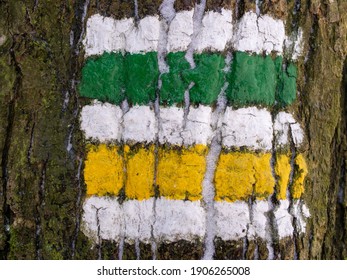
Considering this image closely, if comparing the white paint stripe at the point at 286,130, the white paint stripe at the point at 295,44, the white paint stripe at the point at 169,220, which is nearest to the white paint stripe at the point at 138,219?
the white paint stripe at the point at 169,220

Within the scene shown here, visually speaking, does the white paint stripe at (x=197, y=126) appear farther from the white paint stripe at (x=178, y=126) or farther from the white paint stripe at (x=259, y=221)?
the white paint stripe at (x=259, y=221)

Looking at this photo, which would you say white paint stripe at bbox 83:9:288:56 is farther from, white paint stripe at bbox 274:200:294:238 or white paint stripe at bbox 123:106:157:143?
white paint stripe at bbox 274:200:294:238

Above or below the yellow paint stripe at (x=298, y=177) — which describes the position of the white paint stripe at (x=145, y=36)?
above

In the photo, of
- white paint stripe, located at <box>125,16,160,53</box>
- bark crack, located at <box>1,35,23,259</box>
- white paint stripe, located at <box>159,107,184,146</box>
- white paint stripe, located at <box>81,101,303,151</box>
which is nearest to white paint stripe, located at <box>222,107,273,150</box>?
white paint stripe, located at <box>81,101,303,151</box>

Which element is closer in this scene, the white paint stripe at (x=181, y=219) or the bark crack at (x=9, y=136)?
the white paint stripe at (x=181, y=219)

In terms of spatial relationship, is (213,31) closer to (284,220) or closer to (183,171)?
(183,171)

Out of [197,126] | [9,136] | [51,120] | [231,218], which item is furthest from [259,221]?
[9,136]

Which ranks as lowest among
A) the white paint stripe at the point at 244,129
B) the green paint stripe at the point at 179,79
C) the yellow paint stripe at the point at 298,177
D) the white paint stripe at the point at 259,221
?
the white paint stripe at the point at 259,221
